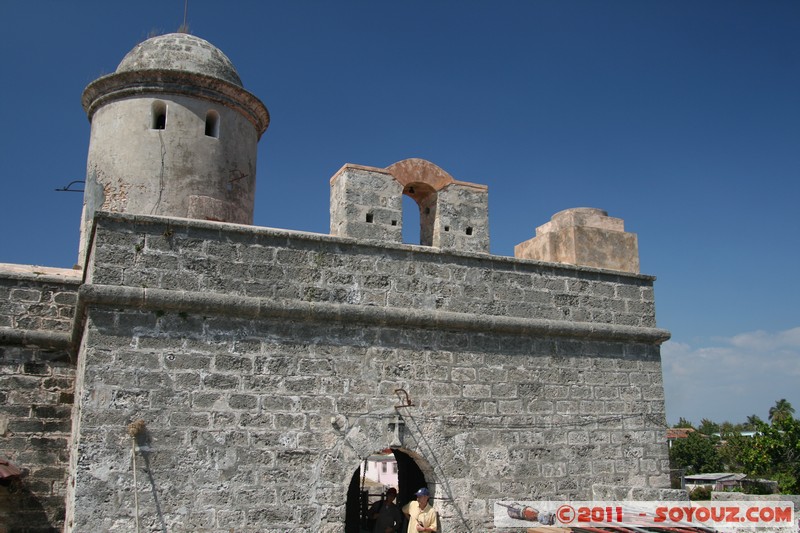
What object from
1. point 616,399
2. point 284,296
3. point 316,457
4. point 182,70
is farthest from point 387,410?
point 182,70

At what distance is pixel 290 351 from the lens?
680 centimetres

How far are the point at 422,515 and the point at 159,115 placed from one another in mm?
5754

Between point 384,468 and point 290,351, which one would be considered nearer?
point 290,351

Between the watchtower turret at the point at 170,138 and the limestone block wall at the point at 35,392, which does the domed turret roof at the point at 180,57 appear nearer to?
the watchtower turret at the point at 170,138

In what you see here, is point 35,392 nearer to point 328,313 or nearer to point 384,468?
point 328,313

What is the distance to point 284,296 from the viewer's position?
6887mm

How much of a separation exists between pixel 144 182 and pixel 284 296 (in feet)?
10.2

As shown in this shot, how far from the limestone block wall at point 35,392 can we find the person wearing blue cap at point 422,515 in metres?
3.58

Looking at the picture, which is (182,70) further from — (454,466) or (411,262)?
(454,466)

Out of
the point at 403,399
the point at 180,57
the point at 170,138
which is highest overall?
the point at 180,57

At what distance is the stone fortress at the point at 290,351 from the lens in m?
6.29

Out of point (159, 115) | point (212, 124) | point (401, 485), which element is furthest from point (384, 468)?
point (159, 115)

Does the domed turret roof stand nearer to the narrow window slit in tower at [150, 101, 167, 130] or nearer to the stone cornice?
the narrow window slit in tower at [150, 101, 167, 130]

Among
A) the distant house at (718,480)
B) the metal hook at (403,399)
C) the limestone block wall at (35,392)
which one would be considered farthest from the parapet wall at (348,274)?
the distant house at (718,480)
